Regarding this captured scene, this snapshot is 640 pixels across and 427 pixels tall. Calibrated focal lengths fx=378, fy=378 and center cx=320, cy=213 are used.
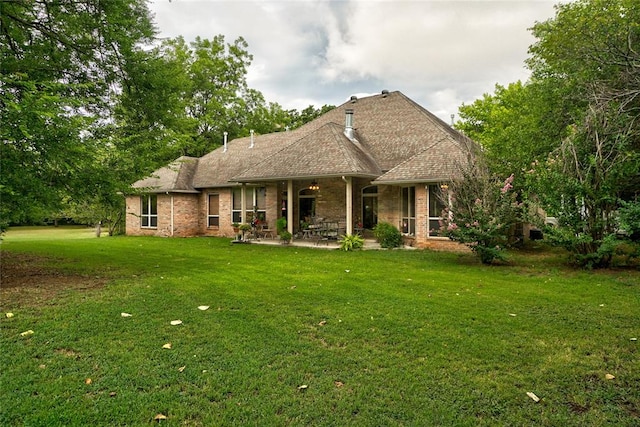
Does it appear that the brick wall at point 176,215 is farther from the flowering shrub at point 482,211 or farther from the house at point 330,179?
the flowering shrub at point 482,211

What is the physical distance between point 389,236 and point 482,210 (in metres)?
4.58

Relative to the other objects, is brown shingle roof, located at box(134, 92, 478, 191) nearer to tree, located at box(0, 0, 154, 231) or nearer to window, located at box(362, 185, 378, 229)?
window, located at box(362, 185, 378, 229)

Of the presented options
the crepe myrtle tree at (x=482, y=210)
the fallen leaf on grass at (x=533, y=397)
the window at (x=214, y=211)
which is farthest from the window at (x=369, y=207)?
the fallen leaf on grass at (x=533, y=397)

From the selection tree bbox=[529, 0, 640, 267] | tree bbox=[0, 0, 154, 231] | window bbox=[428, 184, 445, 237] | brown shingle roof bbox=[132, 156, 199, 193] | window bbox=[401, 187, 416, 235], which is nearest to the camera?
tree bbox=[0, 0, 154, 231]

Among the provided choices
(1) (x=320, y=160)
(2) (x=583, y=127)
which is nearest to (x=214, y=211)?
(1) (x=320, y=160)

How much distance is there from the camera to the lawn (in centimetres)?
Result: 296

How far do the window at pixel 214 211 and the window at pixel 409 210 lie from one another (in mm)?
10096

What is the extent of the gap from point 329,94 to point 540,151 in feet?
66.5

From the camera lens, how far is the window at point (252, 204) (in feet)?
60.5

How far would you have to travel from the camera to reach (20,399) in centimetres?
301

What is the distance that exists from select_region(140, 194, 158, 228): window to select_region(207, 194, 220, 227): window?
290cm

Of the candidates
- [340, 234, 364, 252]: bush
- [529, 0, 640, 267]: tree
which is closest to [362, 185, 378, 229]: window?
[340, 234, 364, 252]: bush

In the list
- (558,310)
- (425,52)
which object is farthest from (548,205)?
(425,52)

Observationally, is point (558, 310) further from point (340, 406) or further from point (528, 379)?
point (340, 406)
